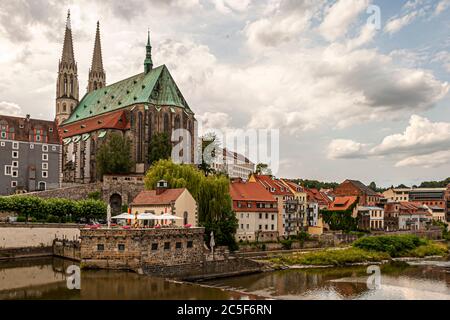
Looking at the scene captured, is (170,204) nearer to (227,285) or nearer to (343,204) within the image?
(227,285)

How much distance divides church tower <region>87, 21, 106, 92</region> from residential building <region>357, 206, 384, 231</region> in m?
91.7

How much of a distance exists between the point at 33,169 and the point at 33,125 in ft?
27.4

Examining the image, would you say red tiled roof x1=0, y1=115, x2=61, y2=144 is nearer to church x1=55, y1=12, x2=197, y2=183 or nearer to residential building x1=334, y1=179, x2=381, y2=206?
church x1=55, y1=12, x2=197, y2=183

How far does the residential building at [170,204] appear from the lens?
61.6 meters

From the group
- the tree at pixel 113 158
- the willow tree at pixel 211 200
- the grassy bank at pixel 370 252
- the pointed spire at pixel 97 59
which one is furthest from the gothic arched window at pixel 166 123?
the pointed spire at pixel 97 59

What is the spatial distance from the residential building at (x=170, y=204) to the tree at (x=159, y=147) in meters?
44.2

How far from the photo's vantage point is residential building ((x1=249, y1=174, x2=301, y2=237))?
8750 cm

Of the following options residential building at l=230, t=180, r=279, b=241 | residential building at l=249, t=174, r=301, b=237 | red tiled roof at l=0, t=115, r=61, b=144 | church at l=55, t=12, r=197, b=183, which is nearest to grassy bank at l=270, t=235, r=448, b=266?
residential building at l=230, t=180, r=279, b=241

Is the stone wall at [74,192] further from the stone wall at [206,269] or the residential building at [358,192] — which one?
the residential building at [358,192]

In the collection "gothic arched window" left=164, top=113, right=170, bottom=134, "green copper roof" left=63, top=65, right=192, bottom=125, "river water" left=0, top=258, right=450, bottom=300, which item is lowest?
"river water" left=0, top=258, right=450, bottom=300

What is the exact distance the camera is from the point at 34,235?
67250 mm

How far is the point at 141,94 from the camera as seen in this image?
12225cm
